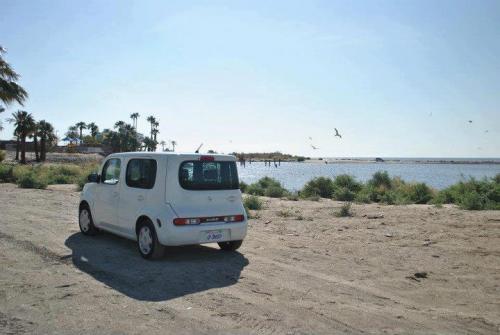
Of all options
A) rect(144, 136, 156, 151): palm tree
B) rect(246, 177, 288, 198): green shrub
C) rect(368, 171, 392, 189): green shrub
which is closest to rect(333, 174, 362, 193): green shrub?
rect(368, 171, 392, 189): green shrub

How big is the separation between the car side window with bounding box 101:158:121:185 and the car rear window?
1.91 m

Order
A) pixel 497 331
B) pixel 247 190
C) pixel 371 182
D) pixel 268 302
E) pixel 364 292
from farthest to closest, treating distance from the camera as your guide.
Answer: pixel 371 182, pixel 247 190, pixel 364 292, pixel 268 302, pixel 497 331

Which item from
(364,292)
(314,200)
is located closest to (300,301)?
(364,292)

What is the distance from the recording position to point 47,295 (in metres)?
5.34

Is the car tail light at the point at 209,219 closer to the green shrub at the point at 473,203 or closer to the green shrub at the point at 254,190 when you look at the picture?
the green shrub at the point at 473,203

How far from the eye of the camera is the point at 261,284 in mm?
6051

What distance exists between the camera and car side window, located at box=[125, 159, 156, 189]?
7.38 metres

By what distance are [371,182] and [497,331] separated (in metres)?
25.2

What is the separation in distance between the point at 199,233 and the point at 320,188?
19066 mm

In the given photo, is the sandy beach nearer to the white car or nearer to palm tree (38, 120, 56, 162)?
the white car

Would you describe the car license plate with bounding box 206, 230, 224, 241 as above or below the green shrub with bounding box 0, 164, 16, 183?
below

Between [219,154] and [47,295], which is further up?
[219,154]

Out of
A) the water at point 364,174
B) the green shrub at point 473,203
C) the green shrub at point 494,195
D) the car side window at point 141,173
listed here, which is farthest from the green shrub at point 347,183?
the car side window at point 141,173

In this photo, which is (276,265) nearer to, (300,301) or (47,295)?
(300,301)
